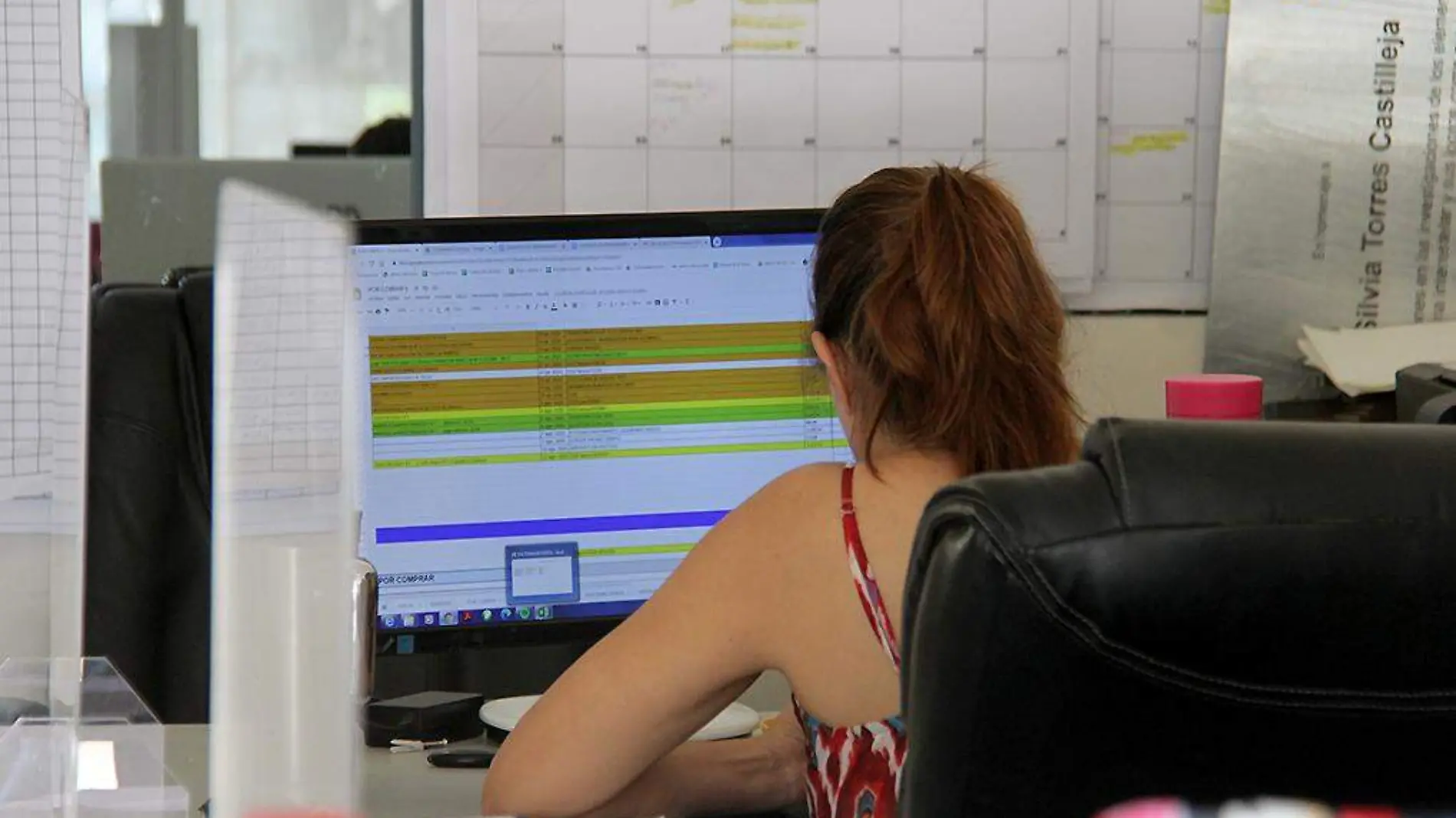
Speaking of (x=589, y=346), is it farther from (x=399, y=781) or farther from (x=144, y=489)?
(x=144, y=489)

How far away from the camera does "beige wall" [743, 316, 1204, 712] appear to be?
6.87 feet

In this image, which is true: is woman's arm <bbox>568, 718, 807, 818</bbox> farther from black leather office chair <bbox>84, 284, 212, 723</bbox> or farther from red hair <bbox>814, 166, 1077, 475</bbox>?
black leather office chair <bbox>84, 284, 212, 723</bbox>

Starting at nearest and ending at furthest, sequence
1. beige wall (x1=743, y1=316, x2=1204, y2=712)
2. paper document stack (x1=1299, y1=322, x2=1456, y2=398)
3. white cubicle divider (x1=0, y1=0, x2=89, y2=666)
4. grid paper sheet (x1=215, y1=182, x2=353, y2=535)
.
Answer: grid paper sheet (x1=215, y1=182, x2=353, y2=535)
white cubicle divider (x1=0, y1=0, x2=89, y2=666)
paper document stack (x1=1299, y1=322, x2=1456, y2=398)
beige wall (x1=743, y1=316, x2=1204, y2=712)

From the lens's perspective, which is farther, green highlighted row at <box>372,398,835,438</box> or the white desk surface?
green highlighted row at <box>372,398,835,438</box>

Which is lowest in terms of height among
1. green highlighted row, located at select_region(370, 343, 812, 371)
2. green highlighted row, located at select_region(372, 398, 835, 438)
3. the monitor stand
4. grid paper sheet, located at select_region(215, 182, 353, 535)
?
the monitor stand

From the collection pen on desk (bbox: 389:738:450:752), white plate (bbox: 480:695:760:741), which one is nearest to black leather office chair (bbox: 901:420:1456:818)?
white plate (bbox: 480:695:760:741)

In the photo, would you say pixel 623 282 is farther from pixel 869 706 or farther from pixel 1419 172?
pixel 1419 172

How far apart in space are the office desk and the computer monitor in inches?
4.7

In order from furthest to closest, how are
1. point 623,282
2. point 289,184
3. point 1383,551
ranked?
point 289,184
point 623,282
point 1383,551

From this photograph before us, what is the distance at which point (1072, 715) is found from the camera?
2.10ft

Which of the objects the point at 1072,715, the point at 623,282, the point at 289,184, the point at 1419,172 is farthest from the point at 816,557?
the point at 289,184

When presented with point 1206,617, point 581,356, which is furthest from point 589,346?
point 1206,617

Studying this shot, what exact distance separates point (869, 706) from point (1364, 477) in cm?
62

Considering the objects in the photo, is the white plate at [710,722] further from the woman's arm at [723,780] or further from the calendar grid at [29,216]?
the calendar grid at [29,216]
